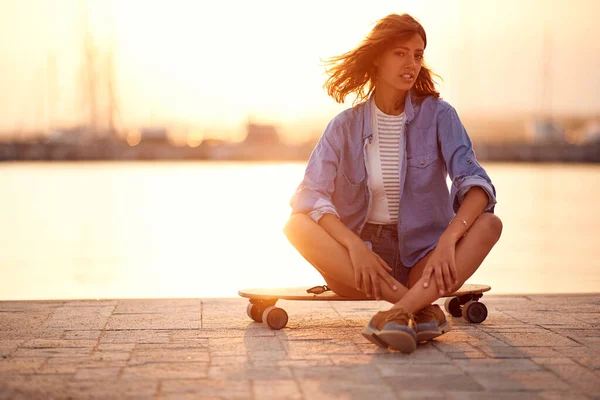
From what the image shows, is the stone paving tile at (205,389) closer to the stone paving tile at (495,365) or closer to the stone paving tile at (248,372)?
the stone paving tile at (248,372)

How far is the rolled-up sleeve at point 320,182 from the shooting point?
3.75m

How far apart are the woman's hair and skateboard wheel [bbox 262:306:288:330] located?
36.1 inches

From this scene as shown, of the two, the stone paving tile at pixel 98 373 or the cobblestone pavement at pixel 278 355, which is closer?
the cobblestone pavement at pixel 278 355

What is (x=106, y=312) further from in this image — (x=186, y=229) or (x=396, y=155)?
(x=186, y=229)

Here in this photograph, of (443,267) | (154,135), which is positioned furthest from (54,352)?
(154,135)

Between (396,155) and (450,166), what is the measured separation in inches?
9.2

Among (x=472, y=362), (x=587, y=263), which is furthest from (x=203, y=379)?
(x=587, y=263)

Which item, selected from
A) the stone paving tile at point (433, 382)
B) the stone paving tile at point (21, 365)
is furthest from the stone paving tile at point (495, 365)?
the stone paving tile at point (21, 365)

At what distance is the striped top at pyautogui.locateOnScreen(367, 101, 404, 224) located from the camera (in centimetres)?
391

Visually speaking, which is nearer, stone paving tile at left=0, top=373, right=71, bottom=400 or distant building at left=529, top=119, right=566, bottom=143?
stone paving tile at left=0, top=373, right=71, bottom=400

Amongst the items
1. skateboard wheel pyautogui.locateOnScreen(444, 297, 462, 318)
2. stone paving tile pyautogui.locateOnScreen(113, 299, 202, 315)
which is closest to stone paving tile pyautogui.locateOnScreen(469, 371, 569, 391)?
skateboard wheel pyautogui.locateOnScreen(444, 297, 462, 318)

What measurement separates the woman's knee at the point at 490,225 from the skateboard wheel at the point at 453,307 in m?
0.67

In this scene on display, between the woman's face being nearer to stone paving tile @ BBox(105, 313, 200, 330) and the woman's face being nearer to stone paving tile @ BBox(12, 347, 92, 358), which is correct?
stone paving tile @ BBox(105, 313, 200, 330)

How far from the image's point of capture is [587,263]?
873 cm
